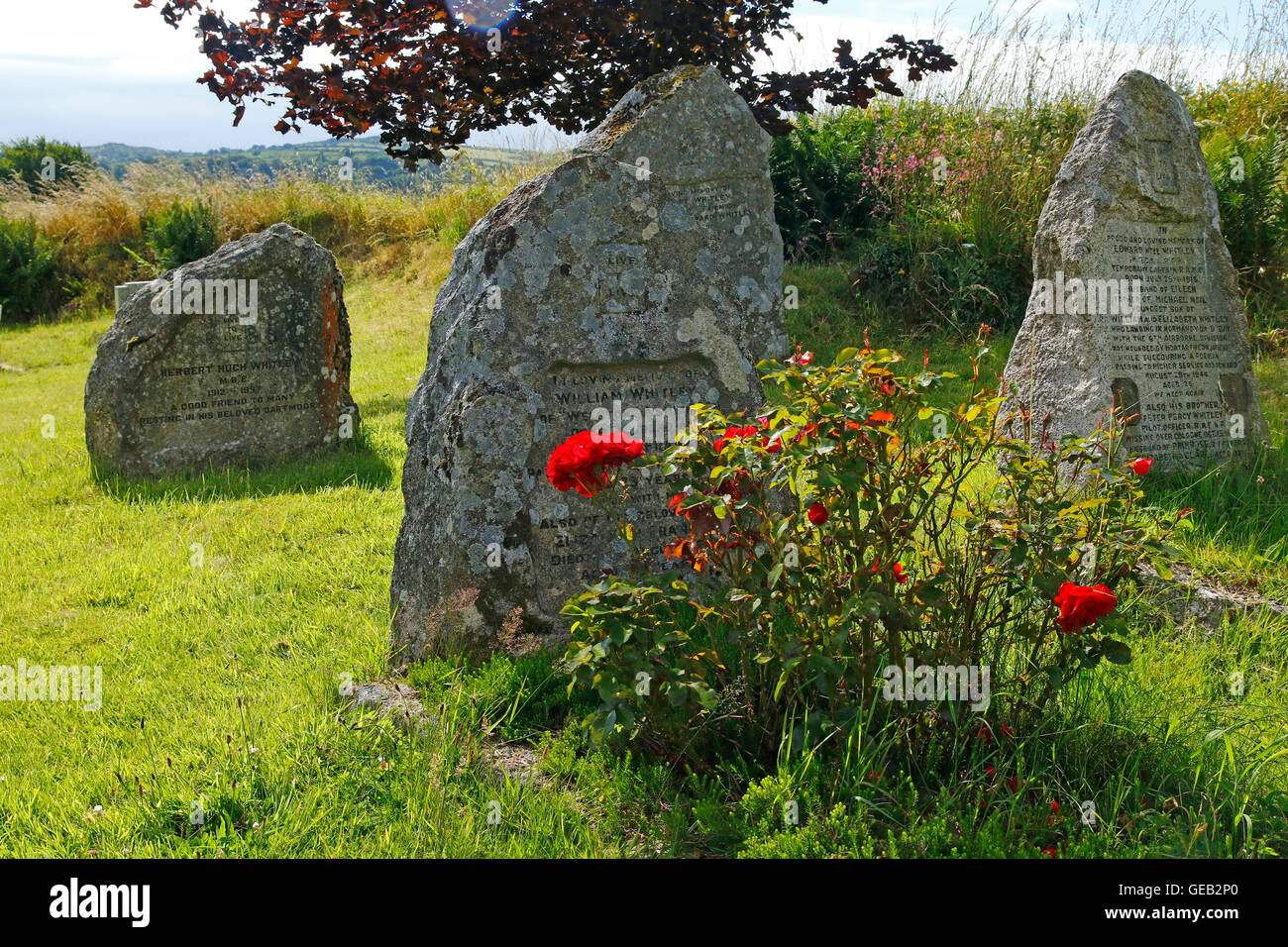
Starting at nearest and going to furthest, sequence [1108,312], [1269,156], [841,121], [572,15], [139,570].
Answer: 1. [139,570]
2. [1108,312]
3. [572,15]
4. [1269,156]
5. [841,121]

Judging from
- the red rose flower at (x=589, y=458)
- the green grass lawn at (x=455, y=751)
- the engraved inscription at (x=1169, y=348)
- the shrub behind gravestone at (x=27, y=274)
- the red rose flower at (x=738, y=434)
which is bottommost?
the green grass lawn at (x=455, y=751)

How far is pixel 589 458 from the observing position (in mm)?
2729

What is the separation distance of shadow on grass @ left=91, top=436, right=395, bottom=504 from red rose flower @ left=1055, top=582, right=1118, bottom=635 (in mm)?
5032

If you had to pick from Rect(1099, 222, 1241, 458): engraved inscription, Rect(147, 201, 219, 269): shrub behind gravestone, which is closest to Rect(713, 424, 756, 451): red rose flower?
Rect(1099, 222, 1241, 458): engraved inscription

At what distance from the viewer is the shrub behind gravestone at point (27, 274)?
14.2m

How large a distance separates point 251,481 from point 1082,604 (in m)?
5.79

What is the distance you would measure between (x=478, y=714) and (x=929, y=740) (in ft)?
5.28

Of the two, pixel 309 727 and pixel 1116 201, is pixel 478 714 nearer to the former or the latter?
pixel 309 727

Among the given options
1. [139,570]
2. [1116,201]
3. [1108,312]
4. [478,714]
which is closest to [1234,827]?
[478,714]

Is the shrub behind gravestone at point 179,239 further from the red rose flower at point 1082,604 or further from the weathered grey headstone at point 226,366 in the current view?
the red rose flower at point 1082,604

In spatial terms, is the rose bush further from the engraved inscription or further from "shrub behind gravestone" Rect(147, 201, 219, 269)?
"shrub behind gravestone" Rect(147, 201, 219, 269)

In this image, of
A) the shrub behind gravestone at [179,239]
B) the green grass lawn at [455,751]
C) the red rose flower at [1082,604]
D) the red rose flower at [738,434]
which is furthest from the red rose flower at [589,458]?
the shrub behind gravestone at [179,239]

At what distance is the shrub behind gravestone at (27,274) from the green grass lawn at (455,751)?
11.0 m

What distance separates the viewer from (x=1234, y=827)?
8.52 feet
